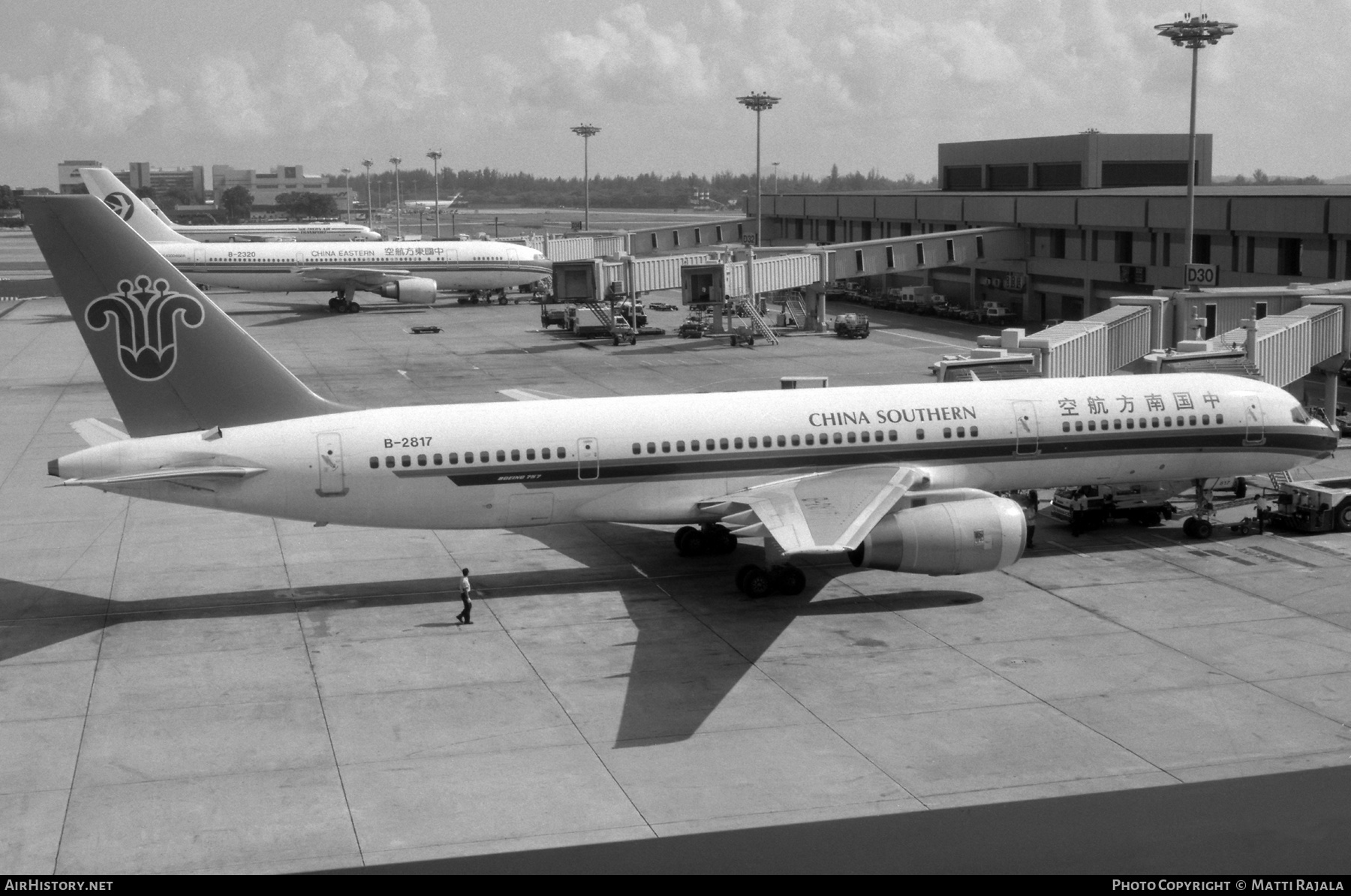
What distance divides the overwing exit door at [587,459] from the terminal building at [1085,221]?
43764 millimetres

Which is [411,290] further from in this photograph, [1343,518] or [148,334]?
[1343,518]

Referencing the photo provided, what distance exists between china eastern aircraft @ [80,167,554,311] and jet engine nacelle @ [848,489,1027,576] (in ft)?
250

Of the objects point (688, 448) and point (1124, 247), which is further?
point (1124, 247)

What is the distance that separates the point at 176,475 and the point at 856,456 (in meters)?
14.9

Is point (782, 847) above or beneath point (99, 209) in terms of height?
beneath

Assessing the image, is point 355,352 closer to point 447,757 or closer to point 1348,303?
point 1348,303

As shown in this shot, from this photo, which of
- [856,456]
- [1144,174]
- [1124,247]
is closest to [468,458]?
[856,456]

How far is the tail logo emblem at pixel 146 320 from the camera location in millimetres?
27312

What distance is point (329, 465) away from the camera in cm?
2836

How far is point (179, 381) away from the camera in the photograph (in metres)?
27.9

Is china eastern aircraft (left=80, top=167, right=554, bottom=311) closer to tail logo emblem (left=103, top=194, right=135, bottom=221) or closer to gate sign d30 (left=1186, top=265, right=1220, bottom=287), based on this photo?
tail logo emblem (left=103, top=194, right=135, bottom=221)

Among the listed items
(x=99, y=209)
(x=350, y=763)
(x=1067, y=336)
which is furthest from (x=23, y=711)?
(x=1067, y=336)

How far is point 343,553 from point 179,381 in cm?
736

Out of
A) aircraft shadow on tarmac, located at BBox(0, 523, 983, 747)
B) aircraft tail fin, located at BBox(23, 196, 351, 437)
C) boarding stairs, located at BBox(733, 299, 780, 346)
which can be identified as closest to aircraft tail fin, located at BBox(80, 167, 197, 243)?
boarding stairs, located at BBox(733, 299, 780, 346)
